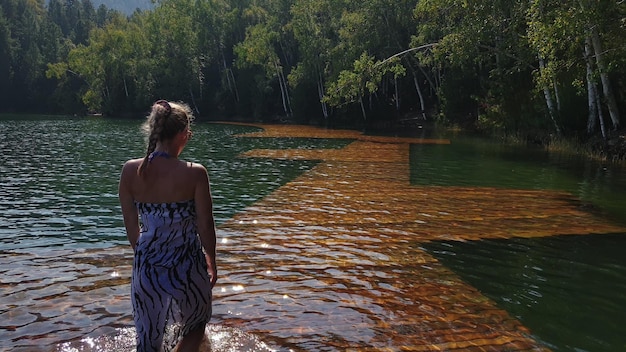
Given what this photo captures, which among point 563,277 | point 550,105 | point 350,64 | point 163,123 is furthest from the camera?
point 350,64

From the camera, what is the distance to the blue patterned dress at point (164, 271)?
340 cm

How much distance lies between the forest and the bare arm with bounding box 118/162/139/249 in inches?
603

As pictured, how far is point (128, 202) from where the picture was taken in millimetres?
3521

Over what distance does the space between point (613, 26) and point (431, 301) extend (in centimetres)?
1589

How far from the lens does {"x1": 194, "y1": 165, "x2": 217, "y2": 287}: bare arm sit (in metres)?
3.39

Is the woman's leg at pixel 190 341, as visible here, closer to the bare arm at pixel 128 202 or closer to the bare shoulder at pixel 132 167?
the bare arm at pixel 128 202

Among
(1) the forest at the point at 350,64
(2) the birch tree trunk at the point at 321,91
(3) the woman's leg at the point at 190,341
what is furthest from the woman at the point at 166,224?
(2) the birch tree trunk at the point at 321,91

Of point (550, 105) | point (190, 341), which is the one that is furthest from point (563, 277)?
point (550, 105)

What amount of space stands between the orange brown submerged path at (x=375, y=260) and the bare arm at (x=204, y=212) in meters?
1.59

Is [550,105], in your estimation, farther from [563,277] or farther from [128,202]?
[128,202]

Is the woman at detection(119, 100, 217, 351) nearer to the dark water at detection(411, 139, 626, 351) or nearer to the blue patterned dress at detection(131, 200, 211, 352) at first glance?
the blue patterned dress at detection(131, 200, 211, 352)

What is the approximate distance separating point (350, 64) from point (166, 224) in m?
40.4

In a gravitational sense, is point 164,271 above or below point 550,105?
below

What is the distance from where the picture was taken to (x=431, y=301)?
579 centimetres
